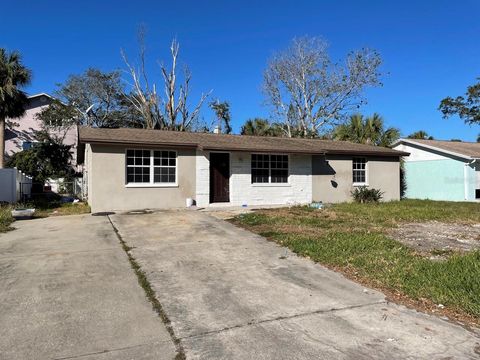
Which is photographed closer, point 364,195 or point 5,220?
point 5,220

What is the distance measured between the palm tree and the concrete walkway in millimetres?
22440

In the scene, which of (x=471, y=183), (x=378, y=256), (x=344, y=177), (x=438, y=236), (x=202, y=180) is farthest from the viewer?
(x=471, y=183)

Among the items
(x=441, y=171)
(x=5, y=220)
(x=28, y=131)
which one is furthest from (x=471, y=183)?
(x=28, y=131)

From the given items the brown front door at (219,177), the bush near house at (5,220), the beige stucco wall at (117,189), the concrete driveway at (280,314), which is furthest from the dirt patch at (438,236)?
the bush near house at (5,220)

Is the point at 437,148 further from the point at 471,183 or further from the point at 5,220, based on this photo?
the point at 5,220

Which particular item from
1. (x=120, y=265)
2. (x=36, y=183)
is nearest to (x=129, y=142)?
(x=120, y=265)

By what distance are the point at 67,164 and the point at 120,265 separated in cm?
3022

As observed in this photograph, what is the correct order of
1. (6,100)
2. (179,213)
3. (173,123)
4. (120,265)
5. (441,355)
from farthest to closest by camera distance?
(173,123) < (6,100) < (179,213) < (120,265) < (441,355)

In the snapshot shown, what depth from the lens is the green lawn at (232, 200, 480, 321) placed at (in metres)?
5.33

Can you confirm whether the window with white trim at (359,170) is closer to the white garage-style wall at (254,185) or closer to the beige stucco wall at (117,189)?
the white garage-style wall at (254,185)

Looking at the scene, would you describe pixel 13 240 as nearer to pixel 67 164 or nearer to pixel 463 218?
pixel 463 218

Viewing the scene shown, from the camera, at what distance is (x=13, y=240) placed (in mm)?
9469

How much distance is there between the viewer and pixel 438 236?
9.59 meters

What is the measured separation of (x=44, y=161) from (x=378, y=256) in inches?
1241
